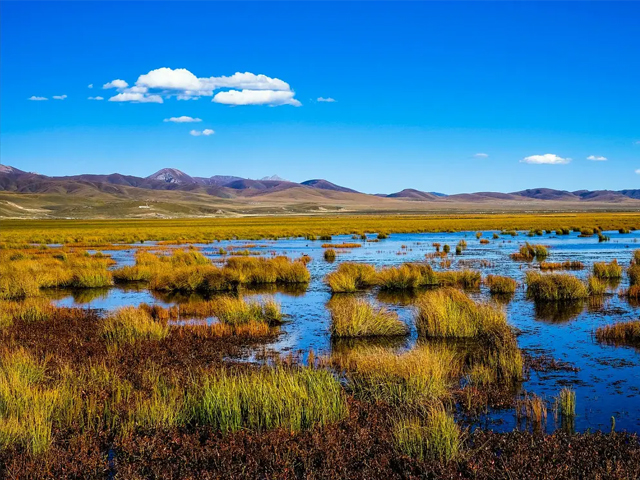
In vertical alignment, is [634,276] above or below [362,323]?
above

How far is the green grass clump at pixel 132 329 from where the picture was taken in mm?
13773

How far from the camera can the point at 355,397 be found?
926 cm

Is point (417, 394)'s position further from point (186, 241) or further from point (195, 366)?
point (186, 241)

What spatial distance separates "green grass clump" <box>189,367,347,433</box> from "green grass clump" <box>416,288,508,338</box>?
21.1ft

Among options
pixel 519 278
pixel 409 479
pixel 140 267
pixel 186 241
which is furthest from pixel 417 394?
pixel 186 241

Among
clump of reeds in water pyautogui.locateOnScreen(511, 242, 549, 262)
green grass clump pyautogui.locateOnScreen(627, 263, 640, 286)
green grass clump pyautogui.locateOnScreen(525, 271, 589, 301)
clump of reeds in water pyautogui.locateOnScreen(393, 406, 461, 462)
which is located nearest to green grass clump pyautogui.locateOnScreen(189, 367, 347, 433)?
clump of reeds in water pyautogui.locateOnScreen(393, 406, 461, 462)

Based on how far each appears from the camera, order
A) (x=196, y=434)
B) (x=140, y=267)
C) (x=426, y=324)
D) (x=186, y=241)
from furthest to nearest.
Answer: (x=186, y=241)
(x=140, y=267)
(x=426, y=324)
(x=196, y=434)

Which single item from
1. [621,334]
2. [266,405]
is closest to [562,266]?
[621,334]

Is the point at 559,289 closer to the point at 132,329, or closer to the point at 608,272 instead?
the point at 608,272

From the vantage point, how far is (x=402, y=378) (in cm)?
954

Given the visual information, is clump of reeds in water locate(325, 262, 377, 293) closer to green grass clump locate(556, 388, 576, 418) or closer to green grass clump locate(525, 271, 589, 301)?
green grass clump locate(525, 271, 589, 301)

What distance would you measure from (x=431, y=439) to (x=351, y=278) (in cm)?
1613

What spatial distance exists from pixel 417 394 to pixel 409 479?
2.72 meters

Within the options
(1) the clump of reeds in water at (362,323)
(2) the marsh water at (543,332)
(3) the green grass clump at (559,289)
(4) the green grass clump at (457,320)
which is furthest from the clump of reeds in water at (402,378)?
(3) the green grass clump at (559,289)
